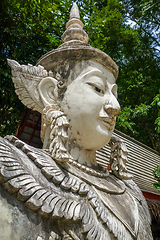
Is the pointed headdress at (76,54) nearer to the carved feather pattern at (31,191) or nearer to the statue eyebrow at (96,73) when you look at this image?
the statue eyebrow at (96,73)

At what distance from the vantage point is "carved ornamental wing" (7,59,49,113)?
2.30m

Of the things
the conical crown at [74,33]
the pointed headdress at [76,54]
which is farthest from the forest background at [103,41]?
the pointed headdress at [76,54]

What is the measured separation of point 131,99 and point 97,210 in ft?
28.7

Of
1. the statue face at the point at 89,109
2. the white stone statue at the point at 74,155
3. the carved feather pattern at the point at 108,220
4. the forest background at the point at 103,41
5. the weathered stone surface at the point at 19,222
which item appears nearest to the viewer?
the weathered stone surface at the point at 19,222

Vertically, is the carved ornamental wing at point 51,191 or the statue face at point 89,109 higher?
the statue face at point 89,109

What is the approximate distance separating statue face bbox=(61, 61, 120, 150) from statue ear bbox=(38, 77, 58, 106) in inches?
4.8

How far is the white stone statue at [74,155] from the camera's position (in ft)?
5.29

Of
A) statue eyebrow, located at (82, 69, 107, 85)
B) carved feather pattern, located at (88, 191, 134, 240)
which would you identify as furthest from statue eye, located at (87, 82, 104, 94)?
carved feather pattern, located at (88, 191, 134, 240)

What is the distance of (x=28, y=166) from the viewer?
1.74m

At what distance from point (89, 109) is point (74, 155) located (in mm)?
458

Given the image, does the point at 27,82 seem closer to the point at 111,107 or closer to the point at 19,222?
the point at 111,107

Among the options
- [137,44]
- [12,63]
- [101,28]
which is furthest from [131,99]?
[12,63]

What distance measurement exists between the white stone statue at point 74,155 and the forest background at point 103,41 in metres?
2.18

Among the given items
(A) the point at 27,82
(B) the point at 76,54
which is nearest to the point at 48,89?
(A) the point at 27,82
